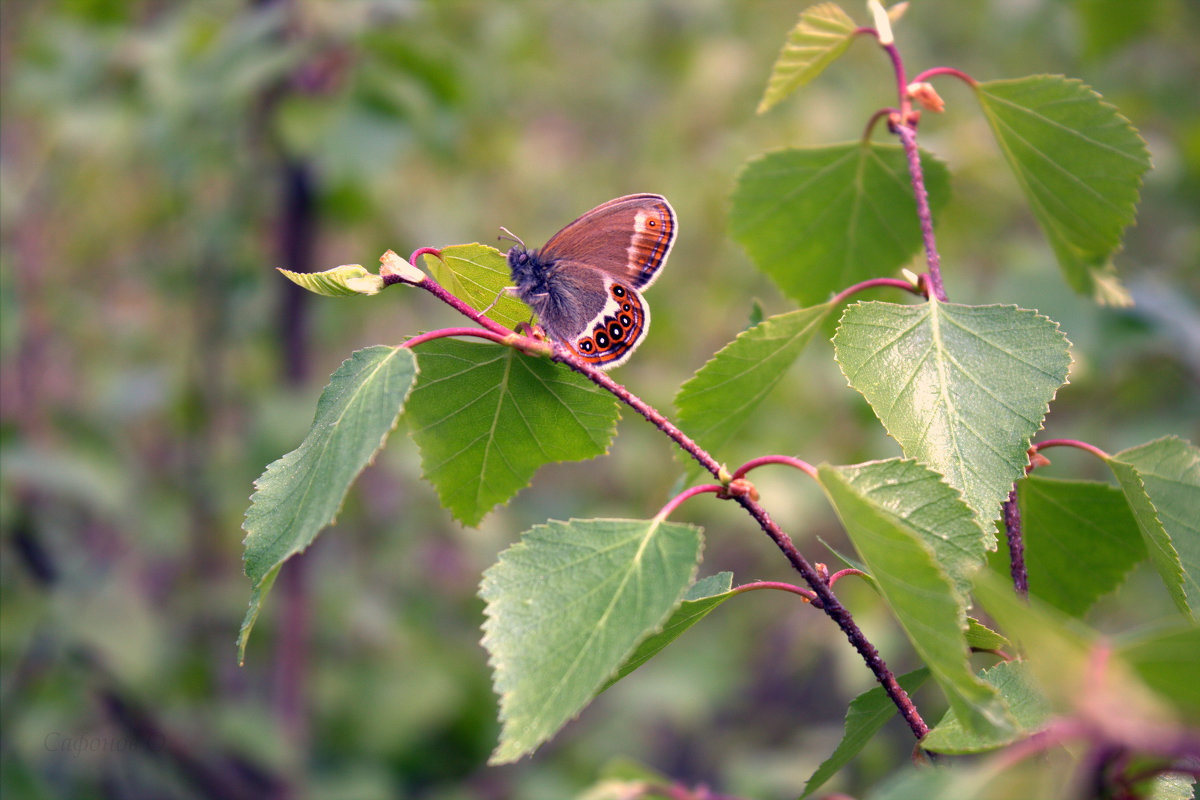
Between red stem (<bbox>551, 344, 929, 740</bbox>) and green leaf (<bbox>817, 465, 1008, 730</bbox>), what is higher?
green leaf (<bbox>817, 465, 1008, 730</bbox>)

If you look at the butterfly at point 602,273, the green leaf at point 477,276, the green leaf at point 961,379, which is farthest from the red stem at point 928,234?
the green leaf at point 477,276

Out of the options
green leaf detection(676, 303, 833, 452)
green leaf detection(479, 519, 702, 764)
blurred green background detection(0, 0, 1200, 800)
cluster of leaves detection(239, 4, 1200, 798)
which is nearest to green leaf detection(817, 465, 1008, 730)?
cluster of leaves detection(239, 4, 1200, 798)

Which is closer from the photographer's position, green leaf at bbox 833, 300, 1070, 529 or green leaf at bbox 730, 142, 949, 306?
green leaf at bbox 833, 300, 1070, 529

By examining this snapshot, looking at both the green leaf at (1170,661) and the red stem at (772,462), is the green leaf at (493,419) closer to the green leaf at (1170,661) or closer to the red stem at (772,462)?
the red stem at (772,462)

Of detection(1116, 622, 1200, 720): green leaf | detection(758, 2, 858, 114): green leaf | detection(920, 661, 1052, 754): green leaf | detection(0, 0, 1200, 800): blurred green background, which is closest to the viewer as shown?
detection(1116, 622, 1200, 720): green leaf

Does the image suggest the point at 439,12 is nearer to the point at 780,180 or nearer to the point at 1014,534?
the point at 780,180

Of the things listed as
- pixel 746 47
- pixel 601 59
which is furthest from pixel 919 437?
pixel 601 59

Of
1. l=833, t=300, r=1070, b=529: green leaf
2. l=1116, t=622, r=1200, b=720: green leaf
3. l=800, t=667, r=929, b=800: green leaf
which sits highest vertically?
l=1116, t=622, r=1200, b=720: green leaf

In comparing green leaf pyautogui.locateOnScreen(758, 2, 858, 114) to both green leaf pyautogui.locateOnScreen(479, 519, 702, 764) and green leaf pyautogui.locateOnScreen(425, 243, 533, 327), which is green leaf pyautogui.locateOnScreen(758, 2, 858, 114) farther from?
green leaf pyautogui.locateOnScreen(479, 519, 702, 764)
